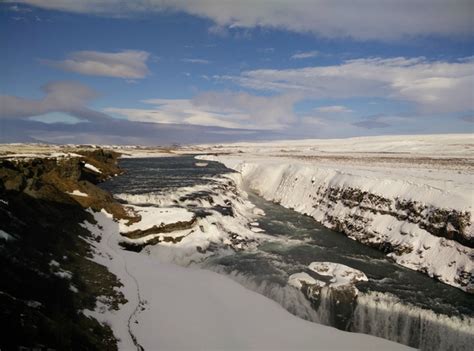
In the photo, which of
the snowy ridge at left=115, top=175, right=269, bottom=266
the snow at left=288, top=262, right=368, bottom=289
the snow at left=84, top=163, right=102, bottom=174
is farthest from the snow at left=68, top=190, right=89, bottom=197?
the snow at left=84, top=163, right=102, bottom=174

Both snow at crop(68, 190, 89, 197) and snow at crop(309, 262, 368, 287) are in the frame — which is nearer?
snow at crop(309, 262, 368, 287)

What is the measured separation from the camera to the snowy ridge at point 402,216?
18.2 meters

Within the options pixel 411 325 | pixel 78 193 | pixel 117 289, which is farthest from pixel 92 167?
pixel 411 325

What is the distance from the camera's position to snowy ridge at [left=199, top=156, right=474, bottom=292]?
18.2 metres

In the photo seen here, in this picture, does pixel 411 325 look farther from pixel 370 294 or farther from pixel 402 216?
pixel 402 216

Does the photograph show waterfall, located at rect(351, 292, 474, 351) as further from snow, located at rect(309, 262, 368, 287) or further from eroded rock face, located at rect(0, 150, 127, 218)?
eroded rock face, located at rect(0, 150, 127, 218)

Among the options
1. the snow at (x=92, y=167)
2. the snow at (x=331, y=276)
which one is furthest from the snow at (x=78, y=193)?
the snow at (x=92, y=167)

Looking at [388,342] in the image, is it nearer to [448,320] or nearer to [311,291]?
[448,320]

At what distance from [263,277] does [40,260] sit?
31.8 feet

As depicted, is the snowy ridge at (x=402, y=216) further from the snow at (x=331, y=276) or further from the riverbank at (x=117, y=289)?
the riverbank at (x=117, y=289)

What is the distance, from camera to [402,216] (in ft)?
74.3

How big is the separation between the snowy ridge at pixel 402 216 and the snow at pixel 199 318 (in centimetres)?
744

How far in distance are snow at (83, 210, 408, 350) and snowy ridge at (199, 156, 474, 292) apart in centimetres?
744

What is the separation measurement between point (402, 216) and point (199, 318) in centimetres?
1571
